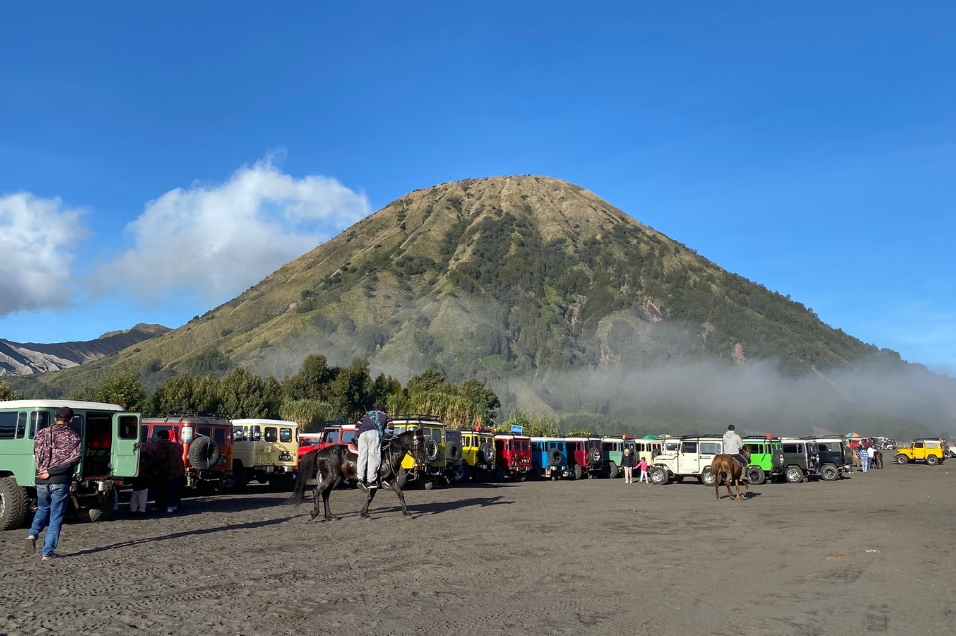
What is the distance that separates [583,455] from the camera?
40.7 meters

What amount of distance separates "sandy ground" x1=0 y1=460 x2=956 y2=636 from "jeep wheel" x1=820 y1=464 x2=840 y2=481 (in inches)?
791

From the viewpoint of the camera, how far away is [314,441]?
1249 inches

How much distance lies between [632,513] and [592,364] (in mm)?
168737

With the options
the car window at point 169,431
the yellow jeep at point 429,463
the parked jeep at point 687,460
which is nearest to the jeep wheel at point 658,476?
the parked jeep at point 687,460

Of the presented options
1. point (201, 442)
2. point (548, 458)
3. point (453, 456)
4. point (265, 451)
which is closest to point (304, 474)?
point (201, 442)

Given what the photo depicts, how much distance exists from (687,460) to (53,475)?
26892 millimetres

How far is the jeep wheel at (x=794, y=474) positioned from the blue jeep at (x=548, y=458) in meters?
Answer: 10.5

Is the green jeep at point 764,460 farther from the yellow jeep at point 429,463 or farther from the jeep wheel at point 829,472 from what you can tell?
the yellow jeep at point 429,463

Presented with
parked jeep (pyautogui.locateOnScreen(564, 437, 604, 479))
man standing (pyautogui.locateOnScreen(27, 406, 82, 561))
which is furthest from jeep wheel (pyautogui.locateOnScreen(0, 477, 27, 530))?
parked jeep (pyautogui.locateOnScreen(564, 437, 604, 479))

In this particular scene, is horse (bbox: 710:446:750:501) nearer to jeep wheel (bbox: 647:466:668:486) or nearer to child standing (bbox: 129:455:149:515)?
jeep wheel (bbox: 647:466:668:486)

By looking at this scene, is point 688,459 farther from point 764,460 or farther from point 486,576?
point 486,576

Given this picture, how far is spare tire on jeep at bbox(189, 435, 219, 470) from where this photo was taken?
843 inches

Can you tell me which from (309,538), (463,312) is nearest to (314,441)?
(309,538)

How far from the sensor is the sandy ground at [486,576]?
7.64 m
